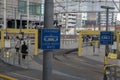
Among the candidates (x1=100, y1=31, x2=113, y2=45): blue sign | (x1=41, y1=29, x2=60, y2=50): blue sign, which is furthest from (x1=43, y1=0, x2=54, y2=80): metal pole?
(x1=100, y1=31, x2=113, y2=45): blue sign

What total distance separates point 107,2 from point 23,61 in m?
22.8

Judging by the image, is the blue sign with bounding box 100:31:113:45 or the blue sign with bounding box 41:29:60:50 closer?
the blue sign with bounding box 41:29:60:50

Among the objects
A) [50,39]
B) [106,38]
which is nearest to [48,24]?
[50,39]

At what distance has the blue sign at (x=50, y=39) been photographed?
10617 mm

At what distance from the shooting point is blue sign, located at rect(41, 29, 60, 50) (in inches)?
418

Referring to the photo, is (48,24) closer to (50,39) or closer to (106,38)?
(50,39)

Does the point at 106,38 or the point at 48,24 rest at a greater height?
the point at 48,24

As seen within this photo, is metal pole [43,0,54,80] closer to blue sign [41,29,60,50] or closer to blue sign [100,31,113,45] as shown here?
blue sign [41,29,60,50]

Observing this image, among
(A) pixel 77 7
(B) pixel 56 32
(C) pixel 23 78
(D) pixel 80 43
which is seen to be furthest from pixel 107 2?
(B) pixel 56 32

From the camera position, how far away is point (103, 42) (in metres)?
19.8

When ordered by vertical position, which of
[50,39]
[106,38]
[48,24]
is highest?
[48,24]

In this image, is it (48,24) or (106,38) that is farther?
(106,38)

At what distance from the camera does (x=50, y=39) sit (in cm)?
1070

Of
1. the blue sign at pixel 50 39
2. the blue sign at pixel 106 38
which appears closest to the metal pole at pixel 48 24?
the blue sign at pixel 50 39
